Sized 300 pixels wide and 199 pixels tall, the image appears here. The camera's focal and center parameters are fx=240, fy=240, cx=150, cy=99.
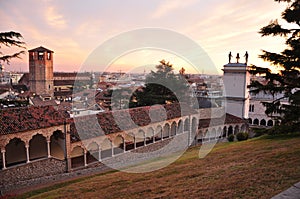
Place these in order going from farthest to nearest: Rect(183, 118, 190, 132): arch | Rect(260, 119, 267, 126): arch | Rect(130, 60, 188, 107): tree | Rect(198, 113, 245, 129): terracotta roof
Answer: Rect(260, 119, 267, 126): arch, Rect(130, 60, 188, 107): tree, Rect(198, 113, 245, 129): terracotta roof, Rect(183, 118, 190, 132): arch

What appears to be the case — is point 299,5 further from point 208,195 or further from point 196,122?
point 196,122

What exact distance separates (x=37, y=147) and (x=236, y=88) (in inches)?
1009

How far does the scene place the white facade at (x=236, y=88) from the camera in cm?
3216

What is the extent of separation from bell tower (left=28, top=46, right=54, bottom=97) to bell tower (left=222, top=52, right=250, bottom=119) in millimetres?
37653

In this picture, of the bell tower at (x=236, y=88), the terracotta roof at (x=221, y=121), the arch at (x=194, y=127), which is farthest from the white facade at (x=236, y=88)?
the arch at (x=194, y=127)

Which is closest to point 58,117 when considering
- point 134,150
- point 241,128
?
point 134,150

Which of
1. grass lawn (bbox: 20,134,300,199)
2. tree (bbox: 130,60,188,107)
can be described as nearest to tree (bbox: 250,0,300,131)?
grass lawn (bbox: 20,134,300,199)

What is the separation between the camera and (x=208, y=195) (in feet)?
20.5

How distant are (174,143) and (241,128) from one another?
13.0m

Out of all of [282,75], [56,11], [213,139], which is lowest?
[213,139]

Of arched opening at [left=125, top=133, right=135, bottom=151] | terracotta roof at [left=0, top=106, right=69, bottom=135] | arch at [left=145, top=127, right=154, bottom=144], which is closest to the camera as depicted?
terracotta roof at [left=0, top=106, right=69, bottom=135]

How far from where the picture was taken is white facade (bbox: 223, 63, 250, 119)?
32156mm

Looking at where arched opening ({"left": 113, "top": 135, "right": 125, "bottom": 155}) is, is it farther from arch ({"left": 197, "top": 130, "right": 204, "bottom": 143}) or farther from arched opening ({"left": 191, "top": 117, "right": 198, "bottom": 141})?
arch ({"left": 197, "top": 130, "right": 204, "bottom": 143})

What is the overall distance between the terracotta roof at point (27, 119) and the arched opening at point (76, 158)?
3396 millimetres
